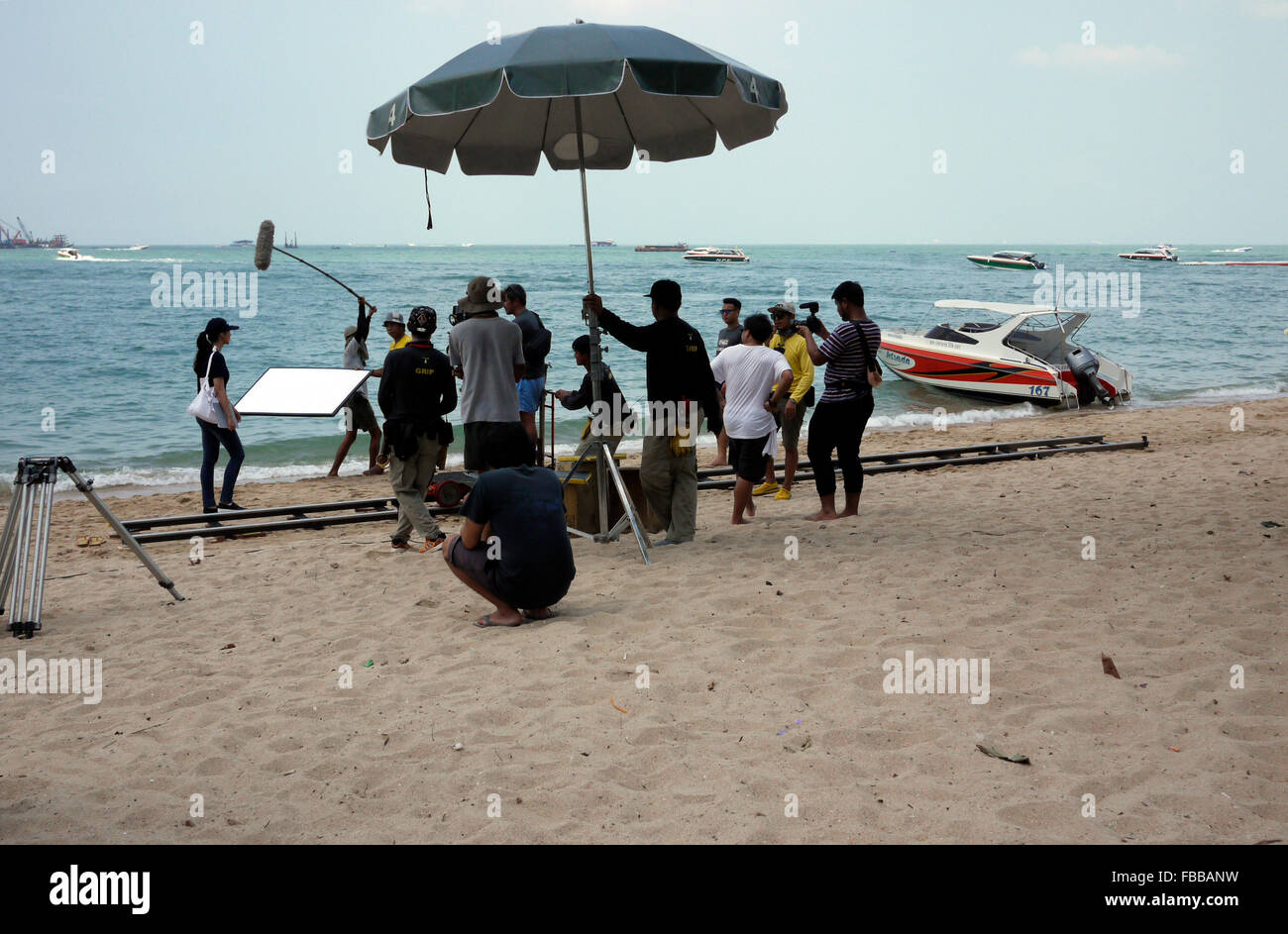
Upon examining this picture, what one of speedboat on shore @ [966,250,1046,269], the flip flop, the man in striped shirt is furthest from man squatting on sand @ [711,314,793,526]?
speedboat on shore @ [966,250,1046,269]

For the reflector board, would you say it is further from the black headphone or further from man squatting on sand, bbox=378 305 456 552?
the black headphone

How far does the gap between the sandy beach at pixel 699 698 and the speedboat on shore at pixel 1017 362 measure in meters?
10.2

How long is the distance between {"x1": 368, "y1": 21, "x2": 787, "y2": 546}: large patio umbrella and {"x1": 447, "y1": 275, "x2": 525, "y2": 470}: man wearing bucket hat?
75 cm

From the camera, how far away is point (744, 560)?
20.5ft

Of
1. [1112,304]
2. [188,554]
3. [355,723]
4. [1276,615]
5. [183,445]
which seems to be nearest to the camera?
[355,723]

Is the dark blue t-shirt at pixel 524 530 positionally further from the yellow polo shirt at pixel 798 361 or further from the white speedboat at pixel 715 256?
the white speedboat at pixel 715 256

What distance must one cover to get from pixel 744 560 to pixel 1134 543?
8.24 feet

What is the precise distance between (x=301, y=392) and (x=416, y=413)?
2.55 meters

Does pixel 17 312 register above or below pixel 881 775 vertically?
above

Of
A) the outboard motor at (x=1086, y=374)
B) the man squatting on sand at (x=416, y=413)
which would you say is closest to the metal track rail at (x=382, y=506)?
the man squatting on sand at (x=416, y=413)

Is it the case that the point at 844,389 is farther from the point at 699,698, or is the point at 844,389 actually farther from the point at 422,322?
the point at 699,698

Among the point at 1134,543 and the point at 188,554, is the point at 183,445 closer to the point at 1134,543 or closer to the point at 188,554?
the point at 188,554
